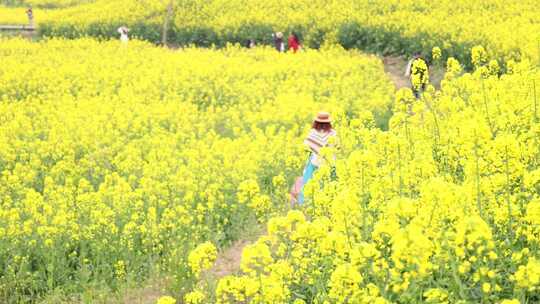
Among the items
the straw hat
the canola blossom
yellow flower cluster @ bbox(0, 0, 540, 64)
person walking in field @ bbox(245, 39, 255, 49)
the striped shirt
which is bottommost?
the canola blossom

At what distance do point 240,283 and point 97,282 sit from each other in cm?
397

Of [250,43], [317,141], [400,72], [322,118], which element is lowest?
[400,72]

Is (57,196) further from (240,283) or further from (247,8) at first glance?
(247,8)

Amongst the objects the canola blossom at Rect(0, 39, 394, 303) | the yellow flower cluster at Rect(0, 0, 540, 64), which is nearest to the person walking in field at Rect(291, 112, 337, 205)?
the canola blossom at Rect(0, 39, 394, 303)

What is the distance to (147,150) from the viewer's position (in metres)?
12.5

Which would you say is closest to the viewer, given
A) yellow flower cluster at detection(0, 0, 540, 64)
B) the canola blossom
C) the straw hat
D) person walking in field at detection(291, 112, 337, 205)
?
person walking in field at detection(291, 112, 337, 205)

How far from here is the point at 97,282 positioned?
7.76m

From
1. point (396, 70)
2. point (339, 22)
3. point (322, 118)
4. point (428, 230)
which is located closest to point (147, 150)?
point (322, 118)

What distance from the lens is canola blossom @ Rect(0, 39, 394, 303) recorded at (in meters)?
8.16

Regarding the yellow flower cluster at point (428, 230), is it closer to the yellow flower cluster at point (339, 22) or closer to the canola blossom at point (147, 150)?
the canola blossom at point (147, 150)

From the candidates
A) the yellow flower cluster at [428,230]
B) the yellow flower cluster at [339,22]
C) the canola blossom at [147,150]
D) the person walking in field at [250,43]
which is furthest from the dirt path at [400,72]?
the yellow flower cluster at [428,230]

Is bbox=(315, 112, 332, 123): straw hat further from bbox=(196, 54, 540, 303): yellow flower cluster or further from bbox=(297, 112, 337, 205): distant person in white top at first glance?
bbox=(196, 54, 540, 303): yellow flower cluster

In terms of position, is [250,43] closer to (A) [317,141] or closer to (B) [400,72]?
(B) [400,72]

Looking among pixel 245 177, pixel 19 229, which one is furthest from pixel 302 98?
pixel 19 229
